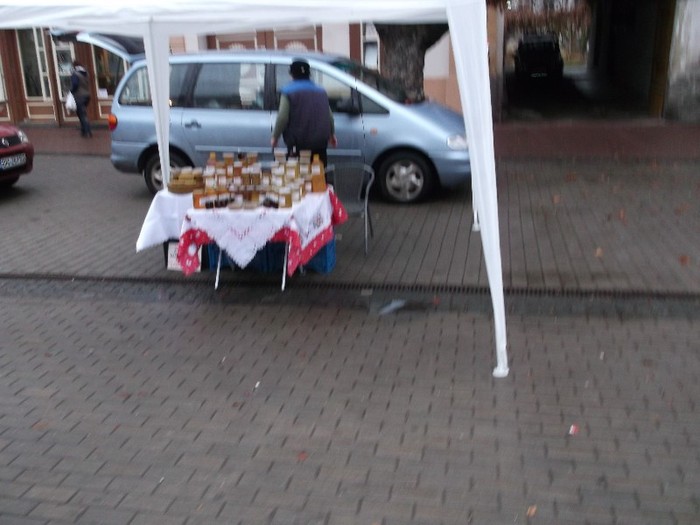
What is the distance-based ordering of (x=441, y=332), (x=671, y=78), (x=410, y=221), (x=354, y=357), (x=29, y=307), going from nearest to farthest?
(x=354, y=357), (x=441, y=332), (x=29, y=307), (x=410, y=221), (x=671, y=78)

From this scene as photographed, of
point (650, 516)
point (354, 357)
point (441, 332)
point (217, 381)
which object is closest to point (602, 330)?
point (441, 332)

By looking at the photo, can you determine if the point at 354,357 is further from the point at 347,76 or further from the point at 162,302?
the point at 347,76

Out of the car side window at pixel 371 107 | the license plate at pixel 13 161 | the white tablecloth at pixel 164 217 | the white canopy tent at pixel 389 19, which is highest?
the white canopy tent at pixel 389 19

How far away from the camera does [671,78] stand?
1462 centimetres

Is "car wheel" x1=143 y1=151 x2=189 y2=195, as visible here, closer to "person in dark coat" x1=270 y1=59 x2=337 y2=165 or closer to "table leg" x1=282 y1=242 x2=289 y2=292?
"person in dark coat" x1=270 y1=59 x2=337 y2=165

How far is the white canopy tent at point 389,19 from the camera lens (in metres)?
4.16

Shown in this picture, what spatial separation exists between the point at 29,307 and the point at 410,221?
4.16 metres

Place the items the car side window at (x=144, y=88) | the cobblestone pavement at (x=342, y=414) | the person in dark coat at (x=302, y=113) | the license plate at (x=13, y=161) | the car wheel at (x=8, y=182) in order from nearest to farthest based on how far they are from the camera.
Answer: the cobblestone pavement at (x=342, y=414) < the person in dark coat at (x=302, y=113) < the car side window at (x=144, y=88) < the license plate at (x=13, y=161) < the car wheel at (x=8, y=182)

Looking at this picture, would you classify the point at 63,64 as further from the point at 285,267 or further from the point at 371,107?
the point at 285,267

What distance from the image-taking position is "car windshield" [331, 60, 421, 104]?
356 inches

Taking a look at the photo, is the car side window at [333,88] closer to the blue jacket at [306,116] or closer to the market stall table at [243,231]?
the blue jacket at [306,116]

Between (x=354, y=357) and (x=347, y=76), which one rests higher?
(x=347, y=76)

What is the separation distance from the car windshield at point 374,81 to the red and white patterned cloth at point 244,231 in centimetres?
369

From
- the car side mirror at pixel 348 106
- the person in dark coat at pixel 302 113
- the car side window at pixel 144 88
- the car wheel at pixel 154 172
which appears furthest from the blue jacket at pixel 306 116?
the car wheel at pixel 154 172
